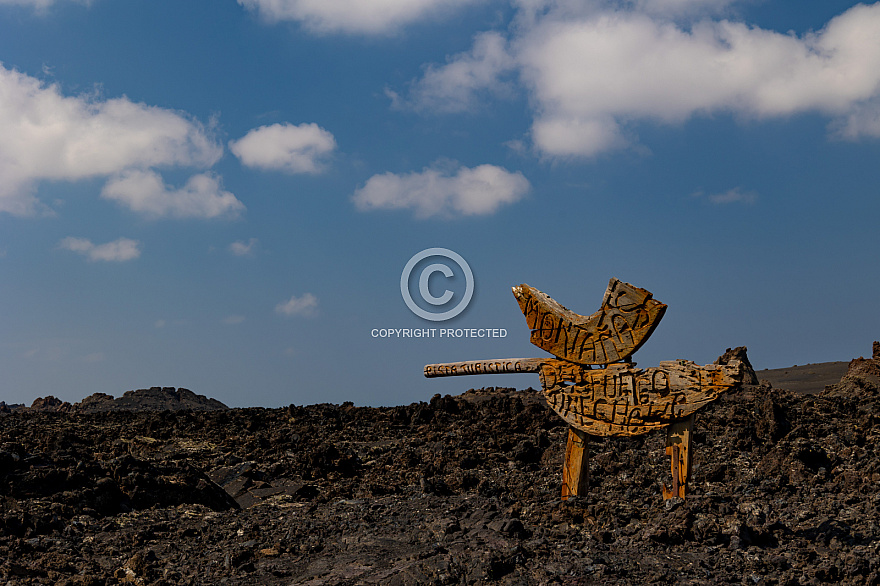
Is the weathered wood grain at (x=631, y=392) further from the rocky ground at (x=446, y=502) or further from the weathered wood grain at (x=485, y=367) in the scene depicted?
the rocky ground at (x=446, y=502)

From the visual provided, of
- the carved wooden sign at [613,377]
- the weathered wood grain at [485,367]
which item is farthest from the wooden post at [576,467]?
the weathered wood grain at [485,367]

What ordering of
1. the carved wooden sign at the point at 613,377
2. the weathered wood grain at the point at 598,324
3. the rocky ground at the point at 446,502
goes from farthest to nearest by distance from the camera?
1. the weathered wood grain at the point at 598,324
2. the carved wooden sign at the point at 613,377
3. the rocky ground at the point at 446,502

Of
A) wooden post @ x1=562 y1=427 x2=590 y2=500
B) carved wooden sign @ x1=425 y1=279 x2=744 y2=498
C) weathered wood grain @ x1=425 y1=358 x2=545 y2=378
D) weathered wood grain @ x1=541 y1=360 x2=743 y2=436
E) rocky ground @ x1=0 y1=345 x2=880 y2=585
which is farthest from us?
weathered wood grain @ x1=425 y1=358 x2=545 y2=378

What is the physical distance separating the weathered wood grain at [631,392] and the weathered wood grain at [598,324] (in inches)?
8.1

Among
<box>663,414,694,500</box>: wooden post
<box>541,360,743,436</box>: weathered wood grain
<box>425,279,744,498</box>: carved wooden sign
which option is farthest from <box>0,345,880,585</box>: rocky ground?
<box>541,360,743,436</box>: weathered wood grain

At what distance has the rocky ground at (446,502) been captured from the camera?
7.27m

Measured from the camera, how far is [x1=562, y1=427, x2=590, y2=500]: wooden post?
9531 mm

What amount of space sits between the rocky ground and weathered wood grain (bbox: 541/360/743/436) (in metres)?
0.98

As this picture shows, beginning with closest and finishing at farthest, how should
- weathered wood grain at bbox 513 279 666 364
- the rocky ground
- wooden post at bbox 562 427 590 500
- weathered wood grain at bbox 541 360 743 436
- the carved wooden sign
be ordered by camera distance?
the rocky ground, weathered wood grain at bbox 541 360 743 436, the carved wooden sign, weathered wood grain at bbox 513 279 666 364, wooden post at bbox 562 427 590 500

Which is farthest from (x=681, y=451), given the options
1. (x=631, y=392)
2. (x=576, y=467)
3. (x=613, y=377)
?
(x=576, y=467)

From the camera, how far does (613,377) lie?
917 centimetres

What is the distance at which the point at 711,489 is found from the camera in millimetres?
11383

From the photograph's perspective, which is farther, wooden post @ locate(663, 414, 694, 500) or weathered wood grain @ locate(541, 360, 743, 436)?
wooden post @ locate(663, 414, 694, 500)

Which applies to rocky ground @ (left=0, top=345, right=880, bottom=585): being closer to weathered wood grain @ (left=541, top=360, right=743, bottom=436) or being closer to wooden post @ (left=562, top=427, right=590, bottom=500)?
wooden post @ (left=562, top=427, right=590, bottom=500)
